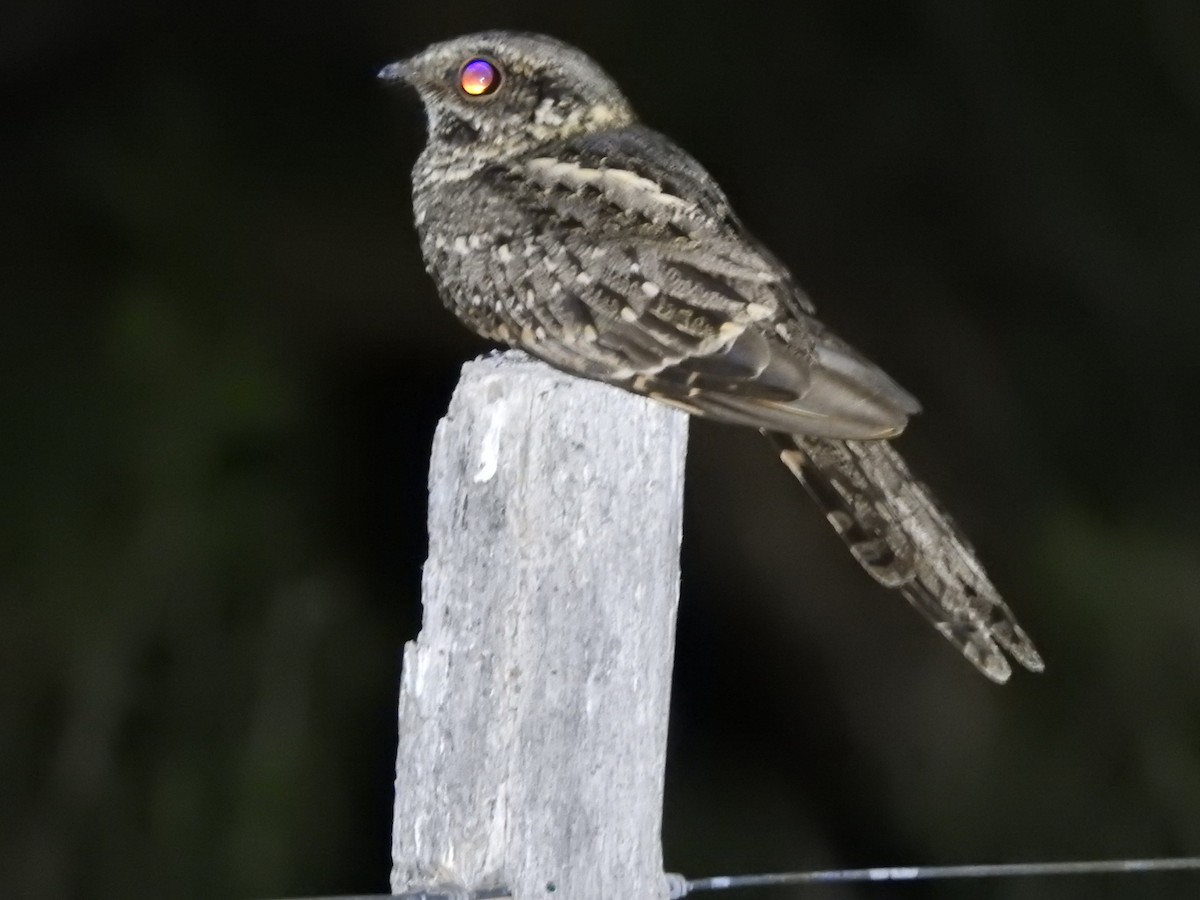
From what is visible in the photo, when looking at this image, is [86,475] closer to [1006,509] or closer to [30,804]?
[30,804]

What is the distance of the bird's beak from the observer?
157 centimetres

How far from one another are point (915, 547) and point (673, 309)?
1.16 ft

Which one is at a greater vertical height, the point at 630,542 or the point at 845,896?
the point at 630,542

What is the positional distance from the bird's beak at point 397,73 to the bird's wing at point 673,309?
10.3 inches

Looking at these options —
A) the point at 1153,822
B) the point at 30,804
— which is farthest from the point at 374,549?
the point at 1153,822

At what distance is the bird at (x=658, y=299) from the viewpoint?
1.22 m

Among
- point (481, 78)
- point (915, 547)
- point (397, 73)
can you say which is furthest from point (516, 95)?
point (915, 547)

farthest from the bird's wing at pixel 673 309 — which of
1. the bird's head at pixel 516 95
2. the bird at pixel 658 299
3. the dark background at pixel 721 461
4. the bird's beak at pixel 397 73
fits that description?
the dark background at pixel 721 461

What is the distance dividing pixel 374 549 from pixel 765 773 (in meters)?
0.99

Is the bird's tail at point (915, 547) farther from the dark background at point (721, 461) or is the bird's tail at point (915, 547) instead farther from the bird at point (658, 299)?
the dark background at point (721, 461)

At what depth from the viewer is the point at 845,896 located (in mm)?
2910

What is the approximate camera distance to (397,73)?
5.18 feet

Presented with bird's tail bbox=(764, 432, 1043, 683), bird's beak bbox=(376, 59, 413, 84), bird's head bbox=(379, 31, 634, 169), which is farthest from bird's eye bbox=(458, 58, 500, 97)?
bird's tail bbox=(764, 432, 1043, 683)

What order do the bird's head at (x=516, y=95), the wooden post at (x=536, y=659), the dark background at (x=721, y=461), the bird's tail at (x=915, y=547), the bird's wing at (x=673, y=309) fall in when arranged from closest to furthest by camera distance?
the wooden post at (x=536, y=659) → the bird's wing at (x=673, y=309) → the bird's tail at (x=915, y=547) → the bird's head at (x=516, y=95) → the dark background at (x=721, y=461)
